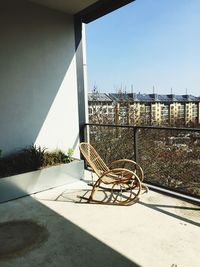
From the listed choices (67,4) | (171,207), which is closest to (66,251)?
(171,207)

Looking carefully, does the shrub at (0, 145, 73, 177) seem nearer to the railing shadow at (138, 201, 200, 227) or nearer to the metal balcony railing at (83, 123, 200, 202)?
the metal balcony railing at (83, 123, 200, 202)

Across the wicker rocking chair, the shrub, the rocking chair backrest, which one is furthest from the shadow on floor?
the rocking chair backrest

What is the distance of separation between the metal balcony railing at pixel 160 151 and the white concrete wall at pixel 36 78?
706 mm

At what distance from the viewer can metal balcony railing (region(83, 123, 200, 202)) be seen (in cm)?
514

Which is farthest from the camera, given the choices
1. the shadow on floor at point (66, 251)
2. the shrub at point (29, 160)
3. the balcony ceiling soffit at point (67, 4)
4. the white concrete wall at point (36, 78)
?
Answer: the balcony ceiling soffit at point (67, 4)

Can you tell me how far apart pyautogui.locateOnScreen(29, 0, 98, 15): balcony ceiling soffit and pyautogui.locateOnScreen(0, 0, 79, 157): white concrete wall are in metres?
0.13

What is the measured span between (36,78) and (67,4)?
1430 millimetres

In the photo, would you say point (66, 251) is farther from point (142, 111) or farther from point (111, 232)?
point (142, 111)

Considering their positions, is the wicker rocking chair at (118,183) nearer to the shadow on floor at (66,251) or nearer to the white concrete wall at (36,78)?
the shadow on floor at (66,251)

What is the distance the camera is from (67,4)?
4.42 metres

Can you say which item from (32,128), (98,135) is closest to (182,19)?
(98,135)

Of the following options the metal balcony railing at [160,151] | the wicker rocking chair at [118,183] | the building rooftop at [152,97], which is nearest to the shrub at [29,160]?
the wicker rocking chair at [118,183]

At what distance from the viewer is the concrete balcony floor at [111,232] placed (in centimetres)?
218

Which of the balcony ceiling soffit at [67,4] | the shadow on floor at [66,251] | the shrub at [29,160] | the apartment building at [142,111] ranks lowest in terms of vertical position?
the shadow on floor at [66,251]
